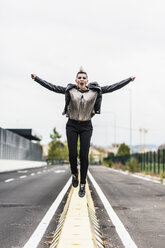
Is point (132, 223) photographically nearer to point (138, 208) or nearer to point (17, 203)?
point (138, 208)

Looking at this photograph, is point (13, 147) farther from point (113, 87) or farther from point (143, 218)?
point (113, 87)

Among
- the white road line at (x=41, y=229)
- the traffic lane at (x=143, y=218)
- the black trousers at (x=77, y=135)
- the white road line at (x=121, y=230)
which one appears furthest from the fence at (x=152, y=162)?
the black trousers at (x=77, y=135)

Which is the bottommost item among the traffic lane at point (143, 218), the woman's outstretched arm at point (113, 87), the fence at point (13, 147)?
the traffic lane at point (143, 218)

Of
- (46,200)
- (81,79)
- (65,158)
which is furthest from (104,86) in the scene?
(65,158)

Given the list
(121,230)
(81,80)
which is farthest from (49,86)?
(121,230)

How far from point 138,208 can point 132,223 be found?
212cm

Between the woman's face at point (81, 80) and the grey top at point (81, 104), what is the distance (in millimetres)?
82

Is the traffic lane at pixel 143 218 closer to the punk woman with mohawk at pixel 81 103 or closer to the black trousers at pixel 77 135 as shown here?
the black trousers at pixel 77 135

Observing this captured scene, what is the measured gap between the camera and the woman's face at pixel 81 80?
A: 6.66 metres

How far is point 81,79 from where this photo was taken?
6664 millimetres

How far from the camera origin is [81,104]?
665 cm

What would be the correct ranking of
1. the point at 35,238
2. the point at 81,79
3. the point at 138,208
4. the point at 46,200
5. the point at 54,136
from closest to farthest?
the point at 35,238 → the point at 81,79 → the point at 138,208 → the point at 46,200 → the point at 54,136

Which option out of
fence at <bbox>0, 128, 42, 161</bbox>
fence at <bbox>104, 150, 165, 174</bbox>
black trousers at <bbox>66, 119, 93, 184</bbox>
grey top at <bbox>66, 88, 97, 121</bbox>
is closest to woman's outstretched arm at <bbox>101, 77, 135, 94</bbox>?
grey top at <bbox>66, 88, 97, 121</bbox>

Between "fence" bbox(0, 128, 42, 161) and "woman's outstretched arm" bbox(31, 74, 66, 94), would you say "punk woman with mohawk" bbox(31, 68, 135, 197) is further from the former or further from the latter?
"fence" bbox(0, 128, 42, 161)
